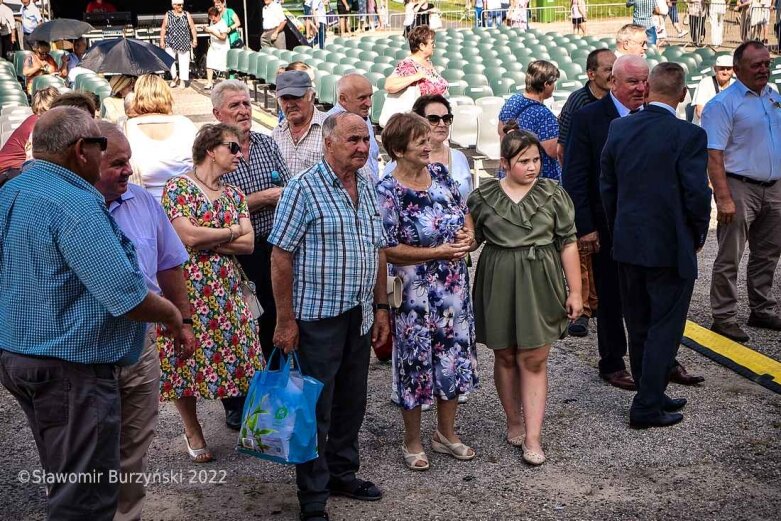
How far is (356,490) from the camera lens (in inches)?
193

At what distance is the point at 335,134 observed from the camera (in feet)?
15.0

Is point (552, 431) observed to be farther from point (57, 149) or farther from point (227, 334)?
point (57, 149)

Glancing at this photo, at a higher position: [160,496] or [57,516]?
[57,516]

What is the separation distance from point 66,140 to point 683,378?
4.14 m

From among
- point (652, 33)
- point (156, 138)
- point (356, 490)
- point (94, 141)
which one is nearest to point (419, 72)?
point (156, 138)

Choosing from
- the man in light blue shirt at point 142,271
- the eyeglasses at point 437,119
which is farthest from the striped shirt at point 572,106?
the man in light blue shirt at point 142,271

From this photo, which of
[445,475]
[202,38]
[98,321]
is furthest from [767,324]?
[202,38]

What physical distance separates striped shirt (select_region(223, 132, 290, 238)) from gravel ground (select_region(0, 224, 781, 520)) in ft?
3.84

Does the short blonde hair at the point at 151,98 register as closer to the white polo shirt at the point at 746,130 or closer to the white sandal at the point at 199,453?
the white sandal at the point at 199,453

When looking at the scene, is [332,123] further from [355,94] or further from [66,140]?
[355,94]

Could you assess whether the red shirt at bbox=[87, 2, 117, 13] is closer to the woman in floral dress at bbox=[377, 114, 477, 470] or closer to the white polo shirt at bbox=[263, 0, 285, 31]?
the white polo shirt at bbox=[263, 0, 285, 31]

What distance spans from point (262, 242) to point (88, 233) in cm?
243

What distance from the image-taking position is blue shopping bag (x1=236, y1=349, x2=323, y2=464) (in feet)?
14.7

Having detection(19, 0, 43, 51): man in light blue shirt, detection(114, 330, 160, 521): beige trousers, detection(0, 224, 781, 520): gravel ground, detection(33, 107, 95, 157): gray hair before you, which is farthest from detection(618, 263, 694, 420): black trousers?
detection(19, 0, 43, 51): man in light blue shirt
